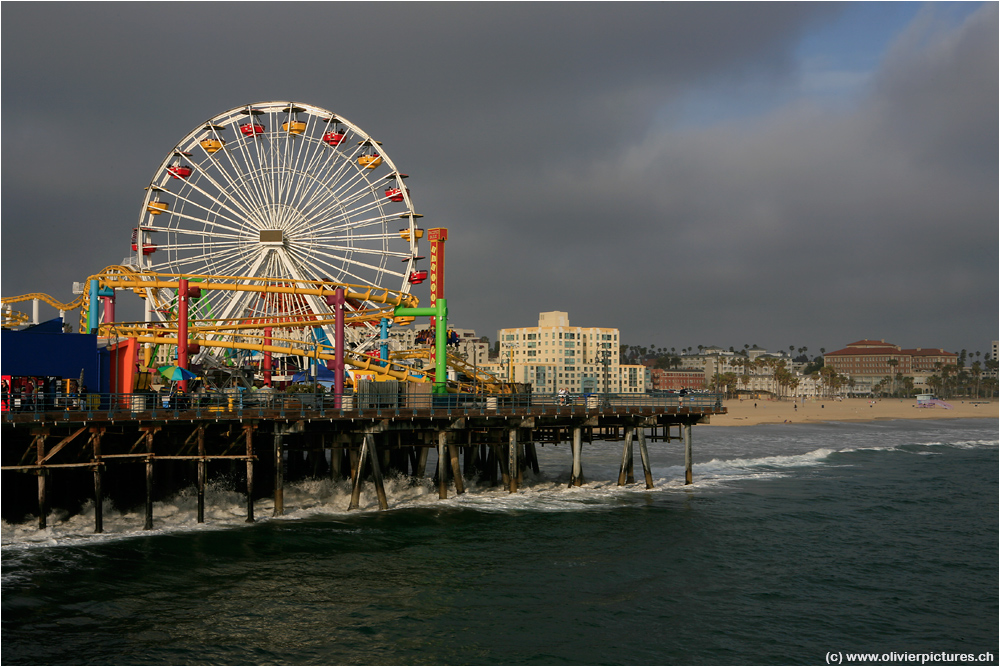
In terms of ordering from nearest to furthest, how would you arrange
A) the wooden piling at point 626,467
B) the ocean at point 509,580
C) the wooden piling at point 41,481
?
the ocean at point 509,580
the wooden piling at point 41,481
the wooden piling at point 626,467

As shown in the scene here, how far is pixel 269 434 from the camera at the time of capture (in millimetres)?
38281

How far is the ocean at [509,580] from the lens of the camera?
20562mm

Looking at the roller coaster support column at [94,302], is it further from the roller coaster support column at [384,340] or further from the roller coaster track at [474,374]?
the roller coaster track at [474,374]

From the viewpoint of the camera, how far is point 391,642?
20688mm

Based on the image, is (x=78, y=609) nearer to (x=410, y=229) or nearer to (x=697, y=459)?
(x=410, y=229)

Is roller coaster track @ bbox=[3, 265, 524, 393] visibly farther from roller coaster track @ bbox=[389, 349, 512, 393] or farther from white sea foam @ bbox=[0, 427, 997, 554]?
white sea foam @ bbox=[0, 427, 997, 554]

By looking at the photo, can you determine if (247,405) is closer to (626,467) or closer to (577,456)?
(577,456)

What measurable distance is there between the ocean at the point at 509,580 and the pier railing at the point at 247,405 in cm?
425

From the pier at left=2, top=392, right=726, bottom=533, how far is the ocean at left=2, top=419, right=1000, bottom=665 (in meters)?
1.87

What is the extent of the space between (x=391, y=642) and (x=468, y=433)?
21500mm

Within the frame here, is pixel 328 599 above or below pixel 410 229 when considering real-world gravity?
below

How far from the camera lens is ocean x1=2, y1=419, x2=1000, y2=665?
2056 cm

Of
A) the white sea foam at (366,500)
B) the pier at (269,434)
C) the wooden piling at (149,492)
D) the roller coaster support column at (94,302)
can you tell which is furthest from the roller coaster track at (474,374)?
the wooden piling at (149,492)

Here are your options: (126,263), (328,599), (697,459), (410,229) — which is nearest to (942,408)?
(697,459)
